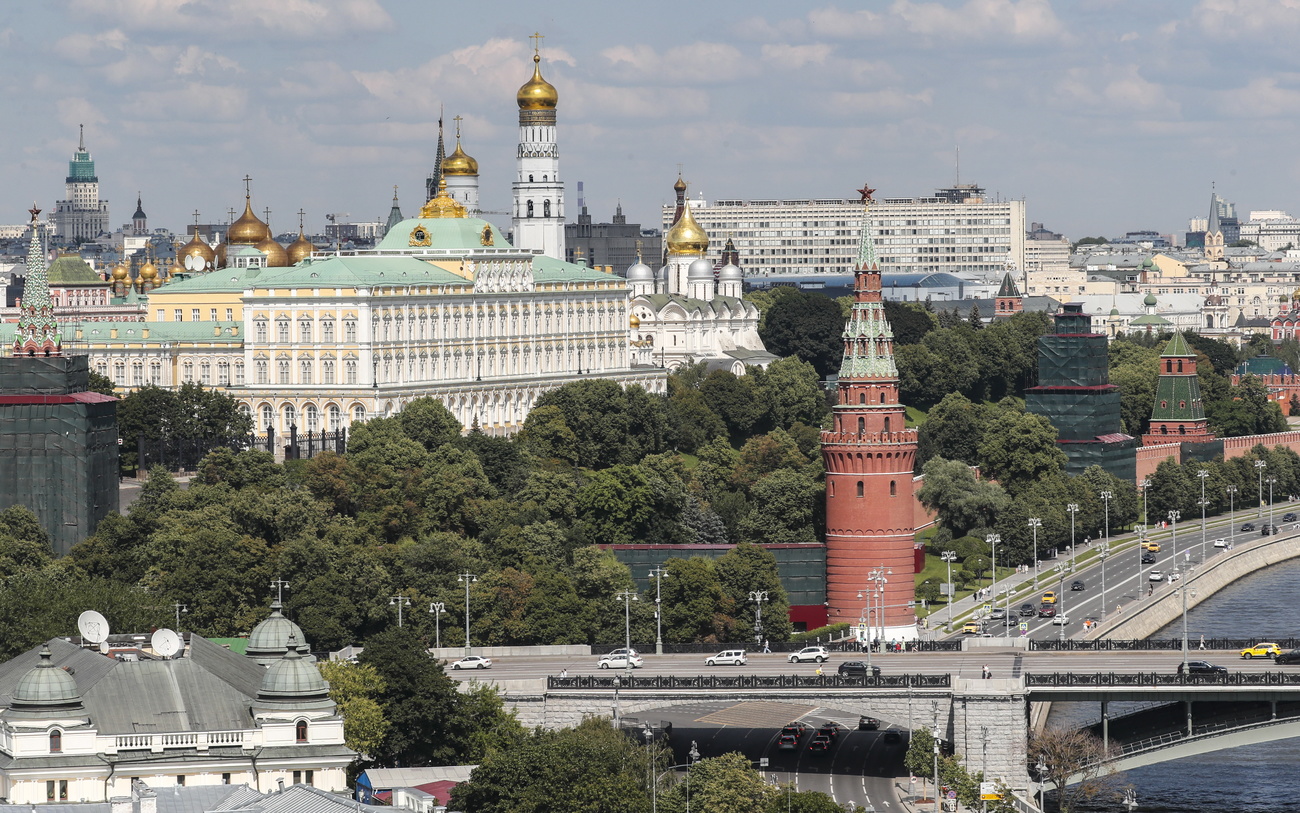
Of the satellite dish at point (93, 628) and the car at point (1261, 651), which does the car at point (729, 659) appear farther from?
the satellite dish at point (93, 628)

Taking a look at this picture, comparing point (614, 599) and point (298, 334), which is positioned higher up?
point (298, 334)

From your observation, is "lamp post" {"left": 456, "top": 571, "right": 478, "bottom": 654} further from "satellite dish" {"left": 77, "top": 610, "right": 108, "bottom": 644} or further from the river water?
"satellite dish" {"left": 77, "top": 610, "right": 108, "bottom": 644}

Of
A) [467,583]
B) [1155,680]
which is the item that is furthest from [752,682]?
[467,583]

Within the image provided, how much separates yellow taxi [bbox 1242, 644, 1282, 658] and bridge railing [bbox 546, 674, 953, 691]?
13886mm

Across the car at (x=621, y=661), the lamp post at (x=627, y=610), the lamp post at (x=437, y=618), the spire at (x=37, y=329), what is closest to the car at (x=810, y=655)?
the car at (x=621, y=661)

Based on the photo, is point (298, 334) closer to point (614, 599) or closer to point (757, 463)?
point (757, 463)

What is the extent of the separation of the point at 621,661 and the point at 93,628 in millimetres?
25080

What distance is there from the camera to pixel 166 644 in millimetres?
93625

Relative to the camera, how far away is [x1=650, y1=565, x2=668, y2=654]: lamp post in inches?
4786

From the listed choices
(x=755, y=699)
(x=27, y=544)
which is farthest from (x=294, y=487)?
(x=755, y=699)

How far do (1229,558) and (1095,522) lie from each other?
7843mm

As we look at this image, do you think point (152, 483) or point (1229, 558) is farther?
point (1229, 558)

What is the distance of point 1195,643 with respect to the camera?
12781cm

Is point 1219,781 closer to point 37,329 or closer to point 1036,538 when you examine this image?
point 1036,538
